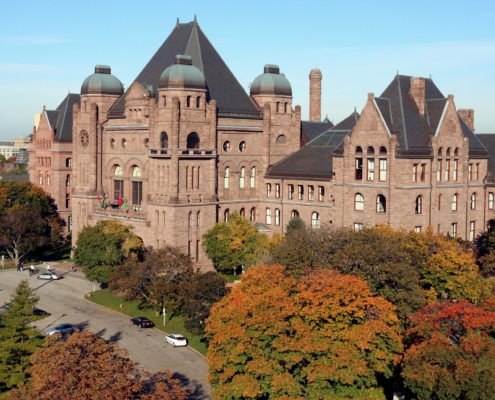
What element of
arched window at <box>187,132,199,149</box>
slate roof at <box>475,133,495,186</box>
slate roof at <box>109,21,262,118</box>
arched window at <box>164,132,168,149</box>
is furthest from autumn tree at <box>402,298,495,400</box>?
slate roof at <box>109,21,262,118</box>

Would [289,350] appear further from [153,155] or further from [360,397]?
Result: [153,155]

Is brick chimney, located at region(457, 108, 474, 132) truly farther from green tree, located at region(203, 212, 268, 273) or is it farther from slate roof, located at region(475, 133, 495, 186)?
green tree, located at region(203, 212, 268, 273)

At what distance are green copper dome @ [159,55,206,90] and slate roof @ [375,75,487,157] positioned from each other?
17.8 m

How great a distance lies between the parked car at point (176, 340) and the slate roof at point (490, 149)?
3690 centimetres

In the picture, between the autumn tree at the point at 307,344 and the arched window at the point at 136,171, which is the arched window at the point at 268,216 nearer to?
the arched window at the point at 136,171

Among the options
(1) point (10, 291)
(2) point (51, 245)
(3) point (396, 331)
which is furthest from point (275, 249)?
(2) point (51, 245)

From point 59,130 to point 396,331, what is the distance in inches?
2812

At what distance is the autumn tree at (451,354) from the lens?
1661 inches

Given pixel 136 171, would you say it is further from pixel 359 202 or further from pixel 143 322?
pixel 143 322

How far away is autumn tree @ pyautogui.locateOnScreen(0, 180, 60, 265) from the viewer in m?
92.4

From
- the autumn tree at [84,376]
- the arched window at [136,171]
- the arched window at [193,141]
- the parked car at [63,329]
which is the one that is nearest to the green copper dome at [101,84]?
the arched window at [136,171]

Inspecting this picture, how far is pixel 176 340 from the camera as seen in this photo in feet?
197

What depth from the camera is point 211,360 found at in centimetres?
4744

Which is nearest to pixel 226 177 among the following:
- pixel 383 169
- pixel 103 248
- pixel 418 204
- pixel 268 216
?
pixel 268 216
